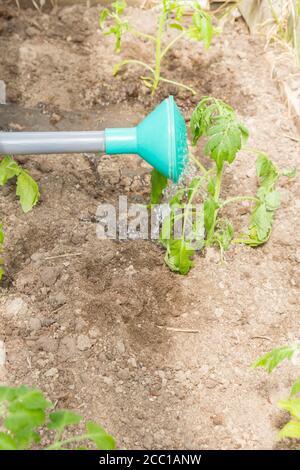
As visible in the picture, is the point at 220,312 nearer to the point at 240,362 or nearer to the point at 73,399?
the point at 240,362

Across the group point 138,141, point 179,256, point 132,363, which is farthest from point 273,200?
point 132,363

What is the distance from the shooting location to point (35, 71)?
228cm

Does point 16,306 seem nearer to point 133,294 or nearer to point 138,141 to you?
point 133,294

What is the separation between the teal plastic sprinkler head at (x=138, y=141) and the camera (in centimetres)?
150

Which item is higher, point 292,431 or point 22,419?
point 22,419

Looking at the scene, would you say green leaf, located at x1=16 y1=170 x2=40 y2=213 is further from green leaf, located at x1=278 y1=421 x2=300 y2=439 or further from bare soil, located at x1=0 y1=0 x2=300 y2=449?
green leaf, located at x1=278 y1=421 x2=300 y2=439

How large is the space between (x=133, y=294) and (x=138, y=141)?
41cm

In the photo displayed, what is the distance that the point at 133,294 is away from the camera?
1.66 meters

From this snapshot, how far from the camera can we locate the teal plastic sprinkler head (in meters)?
1.50

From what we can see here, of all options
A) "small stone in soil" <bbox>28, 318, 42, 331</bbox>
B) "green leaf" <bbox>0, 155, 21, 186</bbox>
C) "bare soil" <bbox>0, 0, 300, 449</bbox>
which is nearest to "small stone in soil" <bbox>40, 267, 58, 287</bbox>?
"bare soil" <bbox>0, 0, 300, 449</bbox>

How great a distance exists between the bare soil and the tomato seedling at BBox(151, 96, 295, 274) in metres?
0.06
